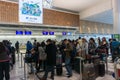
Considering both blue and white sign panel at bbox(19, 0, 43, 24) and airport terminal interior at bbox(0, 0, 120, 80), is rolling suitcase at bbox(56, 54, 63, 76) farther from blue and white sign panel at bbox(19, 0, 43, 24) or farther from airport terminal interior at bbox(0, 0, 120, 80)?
blue and white sign panel at bbox(19, 0, 43, 24)

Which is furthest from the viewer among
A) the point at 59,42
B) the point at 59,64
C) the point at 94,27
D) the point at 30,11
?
the point at 94,27

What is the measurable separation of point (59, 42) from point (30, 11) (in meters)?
5.80

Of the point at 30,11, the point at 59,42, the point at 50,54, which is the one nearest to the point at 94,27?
the point at 59,42

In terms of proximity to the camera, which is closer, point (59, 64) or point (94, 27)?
point (59, 64)

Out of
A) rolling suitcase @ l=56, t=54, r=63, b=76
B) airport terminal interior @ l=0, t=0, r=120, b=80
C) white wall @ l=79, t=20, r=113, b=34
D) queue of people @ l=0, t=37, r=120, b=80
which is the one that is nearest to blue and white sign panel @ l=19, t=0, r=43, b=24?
airport terminal interior @ l=0, t=0, r=120, b=80

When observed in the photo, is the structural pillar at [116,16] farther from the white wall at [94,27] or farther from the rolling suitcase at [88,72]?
the white wall at [94,27]

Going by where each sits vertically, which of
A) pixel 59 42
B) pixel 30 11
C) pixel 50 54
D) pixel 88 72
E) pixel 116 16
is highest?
pixel 116 16

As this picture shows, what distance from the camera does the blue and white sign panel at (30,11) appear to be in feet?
17.3

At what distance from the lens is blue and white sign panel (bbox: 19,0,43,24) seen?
527 cm

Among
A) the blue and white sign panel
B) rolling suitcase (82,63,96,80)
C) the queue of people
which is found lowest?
rolling suitcase (82,63,96,80)

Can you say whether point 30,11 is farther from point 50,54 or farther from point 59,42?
point 59,42

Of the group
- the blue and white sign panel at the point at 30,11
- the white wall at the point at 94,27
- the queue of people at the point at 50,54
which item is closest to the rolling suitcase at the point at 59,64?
the queue of people at the point at 50,54

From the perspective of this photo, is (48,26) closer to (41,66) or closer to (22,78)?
(41,66)

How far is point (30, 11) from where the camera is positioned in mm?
5539
